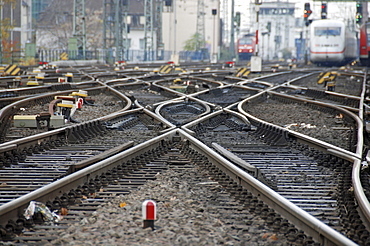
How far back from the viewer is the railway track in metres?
4.43

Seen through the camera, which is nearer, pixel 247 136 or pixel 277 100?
pixel 247 136

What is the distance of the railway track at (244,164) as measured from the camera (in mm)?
4426

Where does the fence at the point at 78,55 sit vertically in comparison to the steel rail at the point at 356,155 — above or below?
above

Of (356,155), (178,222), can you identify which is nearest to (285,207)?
(178,222)

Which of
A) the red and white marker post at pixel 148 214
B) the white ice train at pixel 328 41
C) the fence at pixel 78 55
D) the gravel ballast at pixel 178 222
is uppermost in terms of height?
the white ice train at pixel 328 41

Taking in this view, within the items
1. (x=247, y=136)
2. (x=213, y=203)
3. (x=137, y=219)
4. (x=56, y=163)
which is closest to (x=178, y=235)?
(x=137, y=219)

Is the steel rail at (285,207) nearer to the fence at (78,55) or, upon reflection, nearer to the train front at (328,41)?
the fence at (78,55)

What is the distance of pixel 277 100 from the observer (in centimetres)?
1565

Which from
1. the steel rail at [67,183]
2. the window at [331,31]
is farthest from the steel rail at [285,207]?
the window at [331,31]

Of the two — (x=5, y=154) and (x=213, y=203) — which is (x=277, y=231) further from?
(x=5, y=154)

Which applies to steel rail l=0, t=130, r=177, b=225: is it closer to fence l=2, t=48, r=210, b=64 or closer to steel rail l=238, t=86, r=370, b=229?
steel rail l=238, t=86, r=370, b=229

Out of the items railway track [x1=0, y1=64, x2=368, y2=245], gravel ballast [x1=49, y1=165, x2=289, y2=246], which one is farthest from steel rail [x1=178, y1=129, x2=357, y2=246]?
gravel ballast [x1=49, y1=165, x2=289, y2=246]

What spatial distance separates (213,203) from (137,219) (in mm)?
852

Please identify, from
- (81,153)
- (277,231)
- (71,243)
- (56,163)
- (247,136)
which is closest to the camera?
(71,243)
